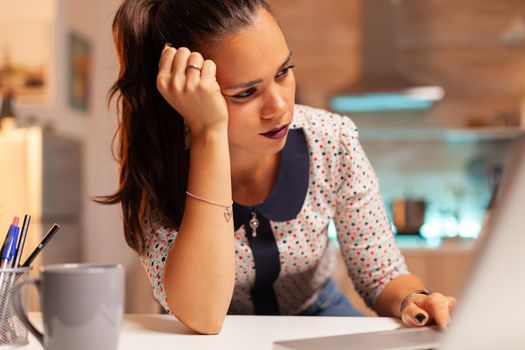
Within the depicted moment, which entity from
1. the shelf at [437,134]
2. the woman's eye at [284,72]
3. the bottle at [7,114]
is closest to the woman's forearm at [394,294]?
the woman's eye at [284,72]

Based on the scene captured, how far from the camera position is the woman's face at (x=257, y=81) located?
0.99 meters

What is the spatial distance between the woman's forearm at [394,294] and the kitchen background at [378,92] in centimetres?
230

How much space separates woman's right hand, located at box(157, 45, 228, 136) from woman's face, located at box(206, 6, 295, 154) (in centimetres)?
5

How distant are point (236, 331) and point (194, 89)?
0.35 metres

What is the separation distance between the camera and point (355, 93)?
12.4 feet

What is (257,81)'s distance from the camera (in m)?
0.99

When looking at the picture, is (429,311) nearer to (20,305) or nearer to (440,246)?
(20,305)

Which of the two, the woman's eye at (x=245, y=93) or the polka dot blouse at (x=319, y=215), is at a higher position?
the woman's eye at (x=245, y=93)

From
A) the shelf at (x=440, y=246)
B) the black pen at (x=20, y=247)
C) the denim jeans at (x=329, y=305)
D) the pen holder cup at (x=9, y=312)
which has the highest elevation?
the black pen at (x=20, y=247)

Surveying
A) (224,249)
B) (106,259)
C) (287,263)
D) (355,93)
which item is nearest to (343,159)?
(287,263)

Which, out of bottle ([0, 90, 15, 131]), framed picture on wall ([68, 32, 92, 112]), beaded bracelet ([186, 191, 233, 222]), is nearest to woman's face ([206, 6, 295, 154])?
beaded bracelet ([186, 191, 233, 222])

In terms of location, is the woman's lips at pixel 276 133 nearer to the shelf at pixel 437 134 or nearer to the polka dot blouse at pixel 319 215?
the polka dot blouse at pixel 319 215

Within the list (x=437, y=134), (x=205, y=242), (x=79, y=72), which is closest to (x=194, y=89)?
(x=205, y=242)

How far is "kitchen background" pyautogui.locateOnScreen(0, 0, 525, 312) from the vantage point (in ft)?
11.5
